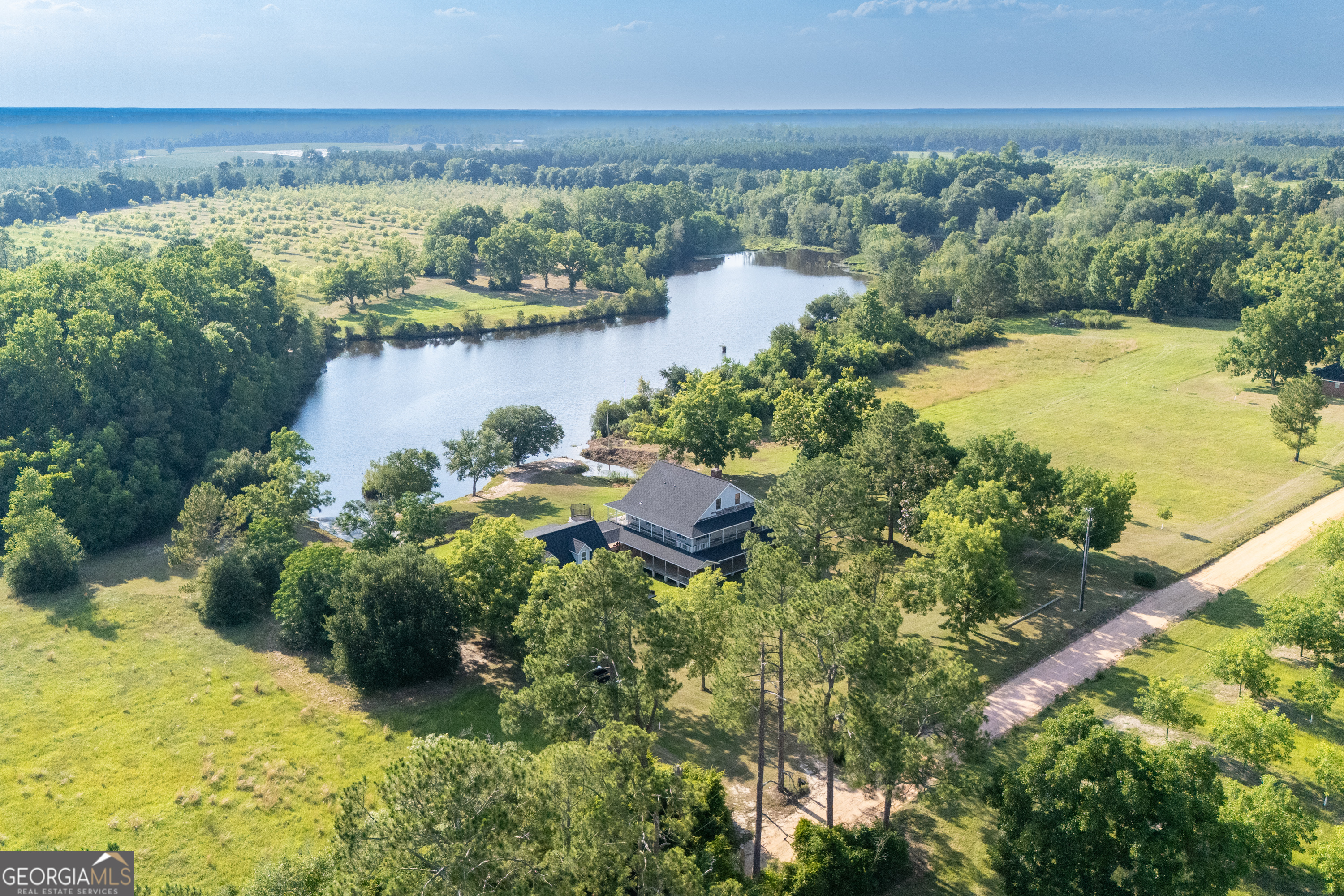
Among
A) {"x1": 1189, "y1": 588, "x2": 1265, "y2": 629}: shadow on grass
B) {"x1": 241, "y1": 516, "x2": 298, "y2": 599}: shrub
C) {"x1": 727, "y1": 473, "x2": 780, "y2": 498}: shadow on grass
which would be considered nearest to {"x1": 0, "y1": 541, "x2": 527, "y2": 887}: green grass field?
{"x1": 241, "y1": 516, "x2": 298, "y2": 599}: shrub

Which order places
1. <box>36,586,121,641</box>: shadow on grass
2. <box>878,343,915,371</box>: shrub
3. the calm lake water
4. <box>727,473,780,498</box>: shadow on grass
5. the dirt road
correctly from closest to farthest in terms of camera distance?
the dirt road → <box>36,586,121,641</box>: shadow on grass → <box>727,473,780,498</box>: shadow on grass → the calm lake water → <box>878,343,915,371</box>: shrub

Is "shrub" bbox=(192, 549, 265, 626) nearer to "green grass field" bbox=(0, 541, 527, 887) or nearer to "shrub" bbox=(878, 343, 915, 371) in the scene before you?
"green grass field" bbox=(0, 541, 527, 887)

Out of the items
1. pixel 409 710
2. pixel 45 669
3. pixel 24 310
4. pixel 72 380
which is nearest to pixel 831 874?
pixel 409 710

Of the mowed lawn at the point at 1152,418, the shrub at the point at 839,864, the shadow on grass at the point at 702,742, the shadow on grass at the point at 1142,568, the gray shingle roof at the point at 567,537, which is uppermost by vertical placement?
the gray shingle roof at the point at 567,537

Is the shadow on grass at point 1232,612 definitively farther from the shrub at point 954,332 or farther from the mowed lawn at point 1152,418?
the shrub at point 954,332

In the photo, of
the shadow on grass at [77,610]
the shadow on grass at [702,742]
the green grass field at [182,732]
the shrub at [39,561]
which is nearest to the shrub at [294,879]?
the green grass field at [182,732]

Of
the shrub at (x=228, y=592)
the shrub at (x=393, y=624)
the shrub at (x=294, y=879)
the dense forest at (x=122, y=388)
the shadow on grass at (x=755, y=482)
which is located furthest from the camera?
the shadow on grass at (x=755, y=482)

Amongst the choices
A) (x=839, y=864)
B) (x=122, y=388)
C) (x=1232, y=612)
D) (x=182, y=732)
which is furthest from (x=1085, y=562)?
(x=122, y=388)
